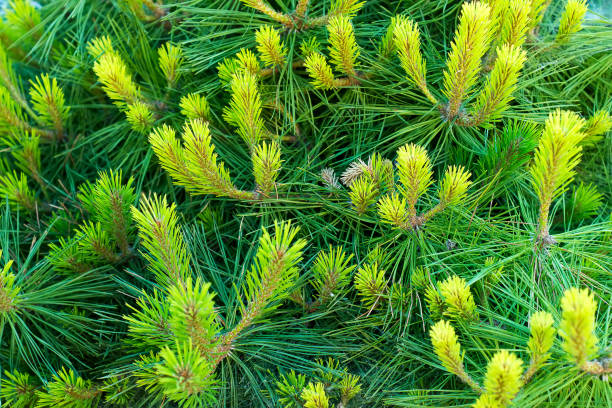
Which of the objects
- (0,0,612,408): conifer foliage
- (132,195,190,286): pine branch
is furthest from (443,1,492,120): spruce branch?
(132,195,190,286): pine branch

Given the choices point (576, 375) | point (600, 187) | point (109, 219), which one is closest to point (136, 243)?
point (109, 219)

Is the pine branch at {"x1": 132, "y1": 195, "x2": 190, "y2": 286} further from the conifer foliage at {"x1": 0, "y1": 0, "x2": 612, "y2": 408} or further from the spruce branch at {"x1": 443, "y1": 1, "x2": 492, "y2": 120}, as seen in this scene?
the spruce branch at {"x1": 443, "y1": 1, "x2": 492, "y2": 120}

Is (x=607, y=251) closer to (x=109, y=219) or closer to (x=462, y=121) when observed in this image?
(x=462, y=121)

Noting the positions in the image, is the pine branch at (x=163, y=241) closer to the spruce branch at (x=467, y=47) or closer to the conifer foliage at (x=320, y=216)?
the conifer foliage at (x=320, y=216)

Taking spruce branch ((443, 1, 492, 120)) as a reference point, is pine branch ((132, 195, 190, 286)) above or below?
below

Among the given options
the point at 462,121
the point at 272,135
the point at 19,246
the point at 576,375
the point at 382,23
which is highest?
the point at 382,23

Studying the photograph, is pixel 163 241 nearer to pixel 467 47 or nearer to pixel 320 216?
pixel 320 216

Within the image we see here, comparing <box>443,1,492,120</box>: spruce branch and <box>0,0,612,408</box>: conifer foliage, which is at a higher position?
<box>443,1,492,120</box>: spruce branch
